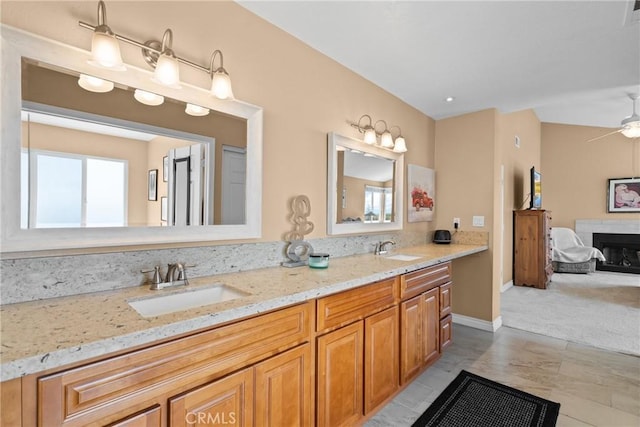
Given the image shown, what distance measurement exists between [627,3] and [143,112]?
2.78m

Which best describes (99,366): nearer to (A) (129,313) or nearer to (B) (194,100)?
(A) (129,313)

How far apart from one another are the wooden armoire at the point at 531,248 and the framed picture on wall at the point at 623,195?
248 centimetres

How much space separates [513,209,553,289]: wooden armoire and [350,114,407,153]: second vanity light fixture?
3.77 metres

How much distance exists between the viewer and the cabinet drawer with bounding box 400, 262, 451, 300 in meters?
Result: 2.14

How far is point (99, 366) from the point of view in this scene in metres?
0.86

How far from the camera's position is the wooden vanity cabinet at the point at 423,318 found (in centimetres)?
216

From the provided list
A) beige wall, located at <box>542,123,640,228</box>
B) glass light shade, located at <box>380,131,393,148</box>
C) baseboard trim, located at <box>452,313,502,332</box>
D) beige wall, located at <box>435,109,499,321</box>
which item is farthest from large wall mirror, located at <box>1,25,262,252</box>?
beige wall, located at <box>542,123,640,228</box>

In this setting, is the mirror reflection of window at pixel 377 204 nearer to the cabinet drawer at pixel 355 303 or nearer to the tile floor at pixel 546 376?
the cabinet drawer at pixel 355 303

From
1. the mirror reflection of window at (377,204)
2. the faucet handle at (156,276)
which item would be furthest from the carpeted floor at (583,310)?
the faucet handle at (156,276)

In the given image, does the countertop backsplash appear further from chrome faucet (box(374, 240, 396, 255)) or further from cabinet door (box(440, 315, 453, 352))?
cabinet door (box(440, 315, 453, 352))

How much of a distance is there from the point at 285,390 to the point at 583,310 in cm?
462

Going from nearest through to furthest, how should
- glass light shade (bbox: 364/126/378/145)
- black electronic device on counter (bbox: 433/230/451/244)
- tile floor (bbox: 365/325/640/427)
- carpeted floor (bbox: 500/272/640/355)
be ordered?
1. tile floor (bbox: 365/325/640/427)
2. glass light shade (bbox: 364/126/378/145)
3. carpeted floor (bbox: 500/272/640/355)
4. black electronic device on counter (bbox: 433/230/451/244)

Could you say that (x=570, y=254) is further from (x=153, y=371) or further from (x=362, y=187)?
(x=153, y=371)

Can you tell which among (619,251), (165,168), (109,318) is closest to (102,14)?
(165,168)
